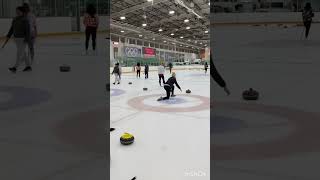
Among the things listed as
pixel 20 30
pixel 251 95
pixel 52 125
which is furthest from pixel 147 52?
pixel 52 125

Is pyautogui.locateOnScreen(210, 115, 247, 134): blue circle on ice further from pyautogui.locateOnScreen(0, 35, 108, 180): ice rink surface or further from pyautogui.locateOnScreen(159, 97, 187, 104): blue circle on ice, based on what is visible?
pyautogui.locateOnScreen(159, 97, 187, 104): blue circle on ice

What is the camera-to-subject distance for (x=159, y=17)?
86.9 ft

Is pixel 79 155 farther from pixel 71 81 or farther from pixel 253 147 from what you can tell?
pixel 71 81

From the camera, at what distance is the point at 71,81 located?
13.5 feet

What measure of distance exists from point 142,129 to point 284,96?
1998 millimetres

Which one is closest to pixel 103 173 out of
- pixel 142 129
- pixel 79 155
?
pixel 79 155

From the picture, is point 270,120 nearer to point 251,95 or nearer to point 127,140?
point 251,95

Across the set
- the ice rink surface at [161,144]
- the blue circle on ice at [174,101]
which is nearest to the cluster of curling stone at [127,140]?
the ice rink surface at [161,144]

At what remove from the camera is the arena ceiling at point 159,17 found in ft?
68.2

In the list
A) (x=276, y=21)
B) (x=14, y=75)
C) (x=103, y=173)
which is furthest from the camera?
(x=276, y=21)

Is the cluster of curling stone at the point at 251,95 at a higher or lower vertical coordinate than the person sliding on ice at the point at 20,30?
lower

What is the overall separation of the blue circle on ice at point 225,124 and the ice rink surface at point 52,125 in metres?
1.02

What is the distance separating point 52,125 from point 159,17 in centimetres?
2490

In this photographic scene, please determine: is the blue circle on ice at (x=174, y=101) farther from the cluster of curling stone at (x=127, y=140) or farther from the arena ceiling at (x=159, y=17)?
the arena ceiling at (x=159, y=17)
